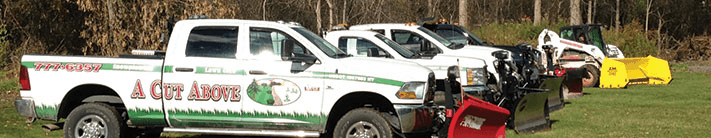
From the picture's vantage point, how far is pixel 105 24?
24.6m

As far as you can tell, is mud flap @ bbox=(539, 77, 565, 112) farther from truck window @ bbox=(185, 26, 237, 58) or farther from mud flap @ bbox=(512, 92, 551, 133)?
truck window @ bbox=(185, 26, 237, 58)

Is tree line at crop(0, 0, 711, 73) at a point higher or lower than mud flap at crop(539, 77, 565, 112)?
higher

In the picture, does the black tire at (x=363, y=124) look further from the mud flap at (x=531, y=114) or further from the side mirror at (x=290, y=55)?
the mud flap at (x=531, y=114)

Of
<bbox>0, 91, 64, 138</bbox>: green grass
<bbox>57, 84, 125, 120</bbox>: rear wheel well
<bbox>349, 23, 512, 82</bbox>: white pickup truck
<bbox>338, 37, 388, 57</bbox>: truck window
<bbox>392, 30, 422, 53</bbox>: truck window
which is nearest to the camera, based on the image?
<bbox>57, 84, 125, 120</bbox>: rear wheel well

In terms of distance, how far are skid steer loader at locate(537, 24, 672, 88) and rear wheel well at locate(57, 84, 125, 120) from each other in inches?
535

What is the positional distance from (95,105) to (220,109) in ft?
5.06

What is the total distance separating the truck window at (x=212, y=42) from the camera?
10742mm

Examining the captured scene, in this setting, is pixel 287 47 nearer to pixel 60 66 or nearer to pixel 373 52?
pixel 60 66

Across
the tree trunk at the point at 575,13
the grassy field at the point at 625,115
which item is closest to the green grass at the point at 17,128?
the grassy field at the point at 625,115

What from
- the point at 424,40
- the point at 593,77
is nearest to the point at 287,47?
the point at 424,40

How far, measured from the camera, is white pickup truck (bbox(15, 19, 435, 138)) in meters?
10.2

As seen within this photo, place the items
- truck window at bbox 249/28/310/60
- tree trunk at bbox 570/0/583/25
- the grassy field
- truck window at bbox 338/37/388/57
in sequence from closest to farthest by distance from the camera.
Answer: truck window at bbox 249/28/310/60, the grassy field, truck window at bbox 338/37/388/57, tree trunk at bbox 570/0/583/25

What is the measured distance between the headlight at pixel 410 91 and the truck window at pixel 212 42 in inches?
79.4

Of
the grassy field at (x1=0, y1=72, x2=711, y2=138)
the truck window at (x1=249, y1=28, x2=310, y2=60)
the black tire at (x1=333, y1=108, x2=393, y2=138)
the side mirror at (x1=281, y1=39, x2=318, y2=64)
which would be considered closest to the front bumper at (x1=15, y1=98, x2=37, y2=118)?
the grassy field at (x1=0, y1=72, x2=711, y2=138)
